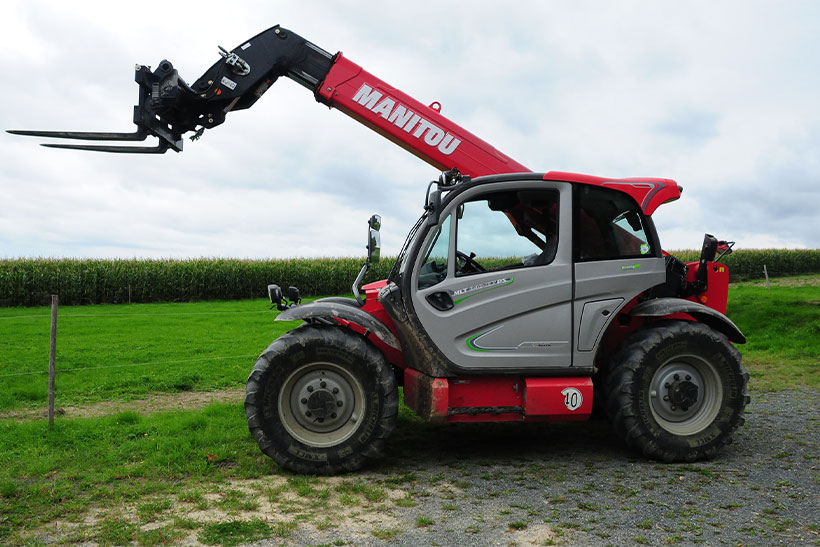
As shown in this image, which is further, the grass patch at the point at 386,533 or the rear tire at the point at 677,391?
the rear tire at the point at 677,391

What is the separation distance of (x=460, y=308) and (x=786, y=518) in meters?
2.97

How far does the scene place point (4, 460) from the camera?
6340 mm

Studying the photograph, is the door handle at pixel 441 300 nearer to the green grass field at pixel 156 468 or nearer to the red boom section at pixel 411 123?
the green grass field at pixel 156 468

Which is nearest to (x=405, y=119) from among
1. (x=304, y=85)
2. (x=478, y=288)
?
(x=304, y=85)

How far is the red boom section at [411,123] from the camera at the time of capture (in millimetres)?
7164

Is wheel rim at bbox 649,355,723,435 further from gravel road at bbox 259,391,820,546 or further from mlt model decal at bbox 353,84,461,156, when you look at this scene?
mlt model decal at bbox 353,84,461,156

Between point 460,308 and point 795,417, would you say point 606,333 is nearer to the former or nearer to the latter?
point 460,308

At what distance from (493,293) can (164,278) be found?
2868 centimetres

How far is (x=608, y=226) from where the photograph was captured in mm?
6332

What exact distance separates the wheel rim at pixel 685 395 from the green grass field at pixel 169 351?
4.78 meters

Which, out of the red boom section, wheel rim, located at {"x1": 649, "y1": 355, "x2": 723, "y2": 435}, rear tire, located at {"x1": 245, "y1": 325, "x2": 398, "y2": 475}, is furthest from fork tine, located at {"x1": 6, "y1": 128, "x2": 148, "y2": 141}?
wheel rim, located at {"x1": 649, "y1": 355, "x2": 723, "y2": 435}

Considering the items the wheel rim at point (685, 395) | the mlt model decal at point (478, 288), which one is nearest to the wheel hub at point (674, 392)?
the wheel rim at point (685, 395)

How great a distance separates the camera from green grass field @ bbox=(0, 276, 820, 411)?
10.6 m

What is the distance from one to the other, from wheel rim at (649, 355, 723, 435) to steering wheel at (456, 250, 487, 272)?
6.46 feet
